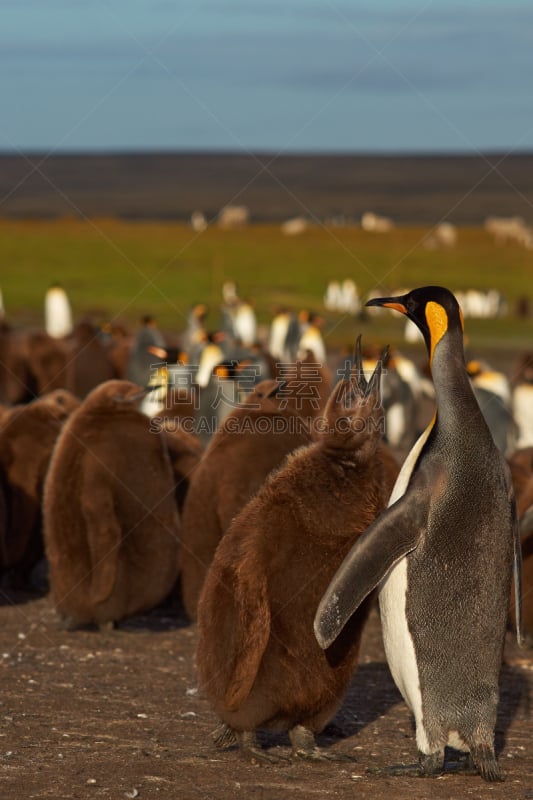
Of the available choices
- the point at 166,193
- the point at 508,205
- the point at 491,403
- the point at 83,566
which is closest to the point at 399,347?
the point at 491,403

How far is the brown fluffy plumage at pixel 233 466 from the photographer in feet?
22.0

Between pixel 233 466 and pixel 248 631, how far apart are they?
2.23 metres

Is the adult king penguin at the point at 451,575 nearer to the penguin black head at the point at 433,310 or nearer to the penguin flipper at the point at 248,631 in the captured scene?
the penguin black head at the point at 433,310

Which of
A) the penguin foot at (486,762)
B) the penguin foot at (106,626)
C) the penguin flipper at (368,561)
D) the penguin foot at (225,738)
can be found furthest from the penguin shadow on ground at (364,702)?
the penguin foot at (106,626)

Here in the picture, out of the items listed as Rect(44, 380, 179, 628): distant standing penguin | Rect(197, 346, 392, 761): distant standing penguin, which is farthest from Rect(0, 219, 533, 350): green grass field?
Rect(197, 346, 392, 761): distant standing penguin

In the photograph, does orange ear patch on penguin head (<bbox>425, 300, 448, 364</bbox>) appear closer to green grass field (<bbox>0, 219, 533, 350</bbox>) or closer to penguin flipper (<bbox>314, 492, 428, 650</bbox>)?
penguin flipper (<bbox>314, 492, 428, 650</bbox>)

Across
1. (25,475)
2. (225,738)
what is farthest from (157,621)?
(225,738)

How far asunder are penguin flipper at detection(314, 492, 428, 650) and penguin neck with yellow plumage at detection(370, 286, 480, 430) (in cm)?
35

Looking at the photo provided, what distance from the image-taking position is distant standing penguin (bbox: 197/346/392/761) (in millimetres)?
4582

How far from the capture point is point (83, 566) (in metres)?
6.75

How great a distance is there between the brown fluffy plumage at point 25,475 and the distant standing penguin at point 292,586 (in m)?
3.43

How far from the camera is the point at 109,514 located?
673 cm

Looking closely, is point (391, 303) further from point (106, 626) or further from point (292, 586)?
point (106, 626)

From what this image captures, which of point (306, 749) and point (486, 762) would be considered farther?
point (306, 749)
